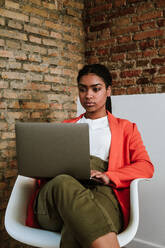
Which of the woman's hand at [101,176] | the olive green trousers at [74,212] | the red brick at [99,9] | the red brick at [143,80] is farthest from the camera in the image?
the red brick at [99,9]

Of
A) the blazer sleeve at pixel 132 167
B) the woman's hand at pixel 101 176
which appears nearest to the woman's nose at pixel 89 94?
the blazer sleeve at pixel 132 167

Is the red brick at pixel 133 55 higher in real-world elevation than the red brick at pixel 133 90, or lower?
higher

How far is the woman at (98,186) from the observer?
1208 millimetres

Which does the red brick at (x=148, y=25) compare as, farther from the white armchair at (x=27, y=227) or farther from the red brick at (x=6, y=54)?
the white armchair at (x=27, y=227)

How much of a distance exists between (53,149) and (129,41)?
1.61 metres

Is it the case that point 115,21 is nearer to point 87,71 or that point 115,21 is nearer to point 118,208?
point 87,71

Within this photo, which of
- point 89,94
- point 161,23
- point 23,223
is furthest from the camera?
point 161,23

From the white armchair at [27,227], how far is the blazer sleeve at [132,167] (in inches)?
2.9

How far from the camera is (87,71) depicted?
77.4 inches

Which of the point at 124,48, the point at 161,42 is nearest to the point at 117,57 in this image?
the point at 124,48

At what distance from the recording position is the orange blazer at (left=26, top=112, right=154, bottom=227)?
1587 mm

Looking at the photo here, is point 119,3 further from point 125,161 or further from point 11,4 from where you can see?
point 125,161

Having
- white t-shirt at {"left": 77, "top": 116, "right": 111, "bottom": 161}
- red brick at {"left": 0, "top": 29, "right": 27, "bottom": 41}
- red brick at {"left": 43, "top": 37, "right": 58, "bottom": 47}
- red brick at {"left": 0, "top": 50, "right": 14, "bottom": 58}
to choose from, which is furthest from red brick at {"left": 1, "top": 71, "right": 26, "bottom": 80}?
white t-shirt at {"left": 77, "top": 116, "right": 111, "bottom": 161}

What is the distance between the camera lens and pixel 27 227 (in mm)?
1432
